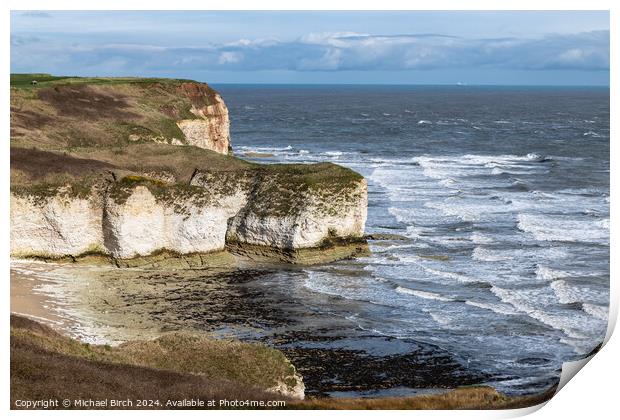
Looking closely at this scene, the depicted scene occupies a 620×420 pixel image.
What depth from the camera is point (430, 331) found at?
3894 cm

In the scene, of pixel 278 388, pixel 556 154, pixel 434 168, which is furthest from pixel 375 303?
pixel 556 154

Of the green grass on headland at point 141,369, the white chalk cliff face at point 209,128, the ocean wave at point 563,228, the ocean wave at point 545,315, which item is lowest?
the ocean wave at point 545,315

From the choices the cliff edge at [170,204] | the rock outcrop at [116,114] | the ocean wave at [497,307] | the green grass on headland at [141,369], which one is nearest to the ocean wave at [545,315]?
the ocean wave at [497,307]

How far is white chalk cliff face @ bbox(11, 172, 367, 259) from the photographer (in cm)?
4606

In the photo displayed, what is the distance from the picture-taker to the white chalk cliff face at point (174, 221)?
4606 centimetres

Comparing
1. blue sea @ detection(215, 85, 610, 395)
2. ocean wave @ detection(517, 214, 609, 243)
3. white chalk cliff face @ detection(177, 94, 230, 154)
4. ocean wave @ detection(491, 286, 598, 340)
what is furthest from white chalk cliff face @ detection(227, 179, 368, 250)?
white chalk cliff face @ detection(177, 94, 230, 154)

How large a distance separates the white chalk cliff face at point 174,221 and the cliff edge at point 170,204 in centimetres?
5

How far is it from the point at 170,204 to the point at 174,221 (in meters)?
0.94

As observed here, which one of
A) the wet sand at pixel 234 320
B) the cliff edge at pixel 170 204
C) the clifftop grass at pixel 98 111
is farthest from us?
the clifftop grass at pixel 98 111

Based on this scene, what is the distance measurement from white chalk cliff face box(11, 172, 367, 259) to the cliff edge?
0.17ft

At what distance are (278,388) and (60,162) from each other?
2584 centimetres

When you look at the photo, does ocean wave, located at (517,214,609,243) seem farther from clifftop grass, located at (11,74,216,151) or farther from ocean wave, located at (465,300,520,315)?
clifftop grass, located at (11,74,216,151)

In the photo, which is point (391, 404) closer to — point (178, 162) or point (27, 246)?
point (27, 246)

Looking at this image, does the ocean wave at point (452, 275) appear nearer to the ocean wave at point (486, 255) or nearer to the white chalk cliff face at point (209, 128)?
the ocean wave at point (486, 255)
